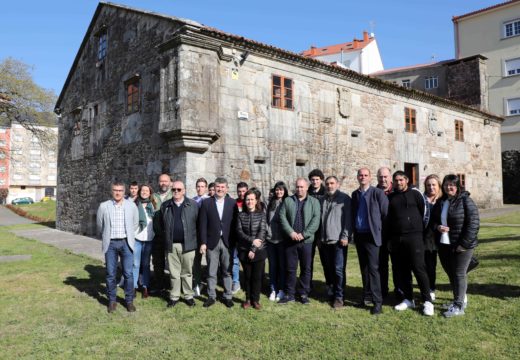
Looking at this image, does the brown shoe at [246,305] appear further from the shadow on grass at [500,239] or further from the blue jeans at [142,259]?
the shadow on grass at [500,239]

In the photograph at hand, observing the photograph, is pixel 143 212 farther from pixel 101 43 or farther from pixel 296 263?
pixel 101 43

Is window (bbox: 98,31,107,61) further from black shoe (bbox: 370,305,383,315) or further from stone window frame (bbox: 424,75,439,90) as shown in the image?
stone window frame (bbox: 424,75,439,90)

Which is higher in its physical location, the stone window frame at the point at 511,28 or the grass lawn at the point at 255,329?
the stone window frame at the point at 511,28

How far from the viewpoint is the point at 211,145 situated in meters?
10.3

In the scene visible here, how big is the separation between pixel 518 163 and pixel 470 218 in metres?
27.0

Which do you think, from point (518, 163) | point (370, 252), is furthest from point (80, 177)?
point (518, 163)

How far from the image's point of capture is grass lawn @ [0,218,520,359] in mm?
3887

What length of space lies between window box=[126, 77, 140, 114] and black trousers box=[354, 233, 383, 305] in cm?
896

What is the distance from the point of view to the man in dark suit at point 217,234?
5.50 metres

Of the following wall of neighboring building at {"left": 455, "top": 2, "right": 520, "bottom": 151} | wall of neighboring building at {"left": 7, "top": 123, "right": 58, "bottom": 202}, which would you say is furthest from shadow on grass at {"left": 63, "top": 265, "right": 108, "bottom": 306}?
wall of neighboring building at {"left": 7, "top": 123, "right": 58, "bottom": 202}

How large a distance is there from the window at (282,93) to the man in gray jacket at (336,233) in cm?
674

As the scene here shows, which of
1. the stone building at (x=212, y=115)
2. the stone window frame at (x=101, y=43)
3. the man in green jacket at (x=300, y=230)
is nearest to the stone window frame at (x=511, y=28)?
the stone building at (x=212, y=115)

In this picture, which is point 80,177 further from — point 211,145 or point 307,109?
point 307,109

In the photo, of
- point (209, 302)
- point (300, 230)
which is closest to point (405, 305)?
point (300, 230)
